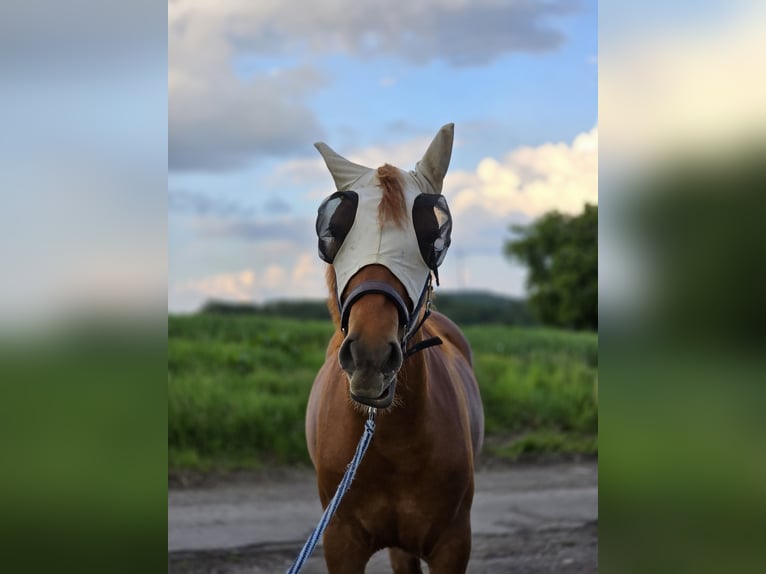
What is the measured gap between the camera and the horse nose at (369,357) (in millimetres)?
2047

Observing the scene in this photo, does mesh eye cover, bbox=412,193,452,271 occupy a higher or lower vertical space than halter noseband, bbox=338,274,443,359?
higher

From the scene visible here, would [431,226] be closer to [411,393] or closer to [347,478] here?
[411,393]


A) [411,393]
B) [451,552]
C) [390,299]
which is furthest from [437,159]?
[451,552]

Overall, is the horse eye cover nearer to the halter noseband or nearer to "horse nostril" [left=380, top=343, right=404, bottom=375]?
the halter noseband

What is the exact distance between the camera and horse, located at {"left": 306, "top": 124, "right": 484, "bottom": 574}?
2.14 metres

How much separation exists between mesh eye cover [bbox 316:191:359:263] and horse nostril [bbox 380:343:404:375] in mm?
435

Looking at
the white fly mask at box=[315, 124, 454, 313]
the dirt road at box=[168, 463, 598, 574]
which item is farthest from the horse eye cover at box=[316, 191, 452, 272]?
the dirt road at box=[168, 463, 598, 574]

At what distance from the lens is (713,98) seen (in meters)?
1.32

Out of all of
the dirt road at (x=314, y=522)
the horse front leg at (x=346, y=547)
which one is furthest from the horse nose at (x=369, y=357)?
the dirt road at (x=314, y=522)

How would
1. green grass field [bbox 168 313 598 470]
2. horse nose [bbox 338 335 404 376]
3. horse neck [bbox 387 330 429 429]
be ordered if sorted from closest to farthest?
horse nose [bbox 338 335 404 376], horse neck [bbox 387 330 429 429], green grass field [bbox 168 313 598 470]

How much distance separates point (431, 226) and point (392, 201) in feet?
0.47

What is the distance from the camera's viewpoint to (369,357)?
2045 millimetres

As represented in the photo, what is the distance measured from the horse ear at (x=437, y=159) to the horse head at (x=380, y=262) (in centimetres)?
5

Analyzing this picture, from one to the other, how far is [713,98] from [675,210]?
20 centimetres
